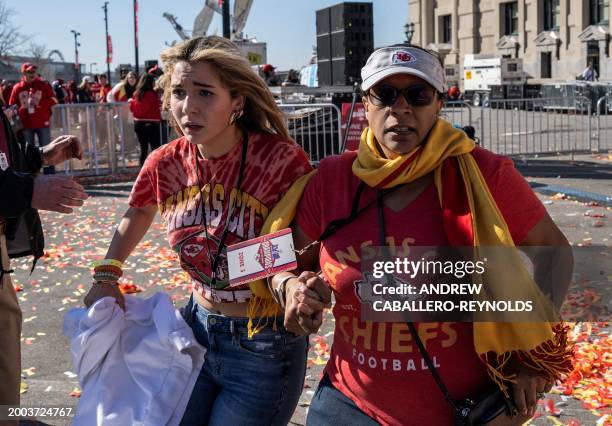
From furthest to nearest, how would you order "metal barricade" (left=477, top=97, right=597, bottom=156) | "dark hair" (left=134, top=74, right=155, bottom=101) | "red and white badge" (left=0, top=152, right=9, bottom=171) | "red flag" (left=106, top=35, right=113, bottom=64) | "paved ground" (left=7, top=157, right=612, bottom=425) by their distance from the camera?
"red flag" (left=106, top=35, right=113, bottom=64) → "metal barricade" (left=477, top=97, right=597, bottom=156) → "dark hair" (left=134, top=74, right=155, bottom=101) → "paved ground" (left=7, top=157, right=612, bottom=425) → "red and white badge" (left=0, top=152, right=9, bottom=171)

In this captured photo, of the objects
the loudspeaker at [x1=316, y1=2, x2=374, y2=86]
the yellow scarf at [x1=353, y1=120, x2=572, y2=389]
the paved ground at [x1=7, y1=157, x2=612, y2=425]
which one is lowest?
the paved ground at [x1=7, y1=157, x2=612, y2=425]

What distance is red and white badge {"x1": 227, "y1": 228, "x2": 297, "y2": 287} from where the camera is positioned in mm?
2432

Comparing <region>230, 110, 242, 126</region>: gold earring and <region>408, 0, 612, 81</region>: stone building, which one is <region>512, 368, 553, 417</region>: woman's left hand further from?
<region>408, 0, 612, 81</region>: stone building

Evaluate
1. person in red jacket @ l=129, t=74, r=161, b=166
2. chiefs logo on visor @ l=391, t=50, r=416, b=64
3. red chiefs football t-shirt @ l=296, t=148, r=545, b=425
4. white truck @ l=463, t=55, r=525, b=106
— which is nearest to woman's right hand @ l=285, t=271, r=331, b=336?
red chiefs football t-shirt @ l=296, t=148, r=545, b=425

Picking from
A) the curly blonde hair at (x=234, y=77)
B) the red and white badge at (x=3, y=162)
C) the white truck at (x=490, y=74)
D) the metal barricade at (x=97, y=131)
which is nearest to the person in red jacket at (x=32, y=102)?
the metal barricade at (x=97, y=131)

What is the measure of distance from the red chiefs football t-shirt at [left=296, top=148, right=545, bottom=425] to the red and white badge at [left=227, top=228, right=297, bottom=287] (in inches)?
5.8

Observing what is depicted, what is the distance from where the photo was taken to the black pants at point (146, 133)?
15930 millimetres

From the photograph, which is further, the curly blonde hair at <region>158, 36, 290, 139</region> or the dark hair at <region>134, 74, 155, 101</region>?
the dark hair at <region>134, 74, 155, 101</region>

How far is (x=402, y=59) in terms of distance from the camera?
7.69 ft

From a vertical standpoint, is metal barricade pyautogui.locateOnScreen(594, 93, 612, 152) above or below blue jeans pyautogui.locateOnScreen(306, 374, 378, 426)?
above

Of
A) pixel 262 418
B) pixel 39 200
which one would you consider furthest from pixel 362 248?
pixel 39 200

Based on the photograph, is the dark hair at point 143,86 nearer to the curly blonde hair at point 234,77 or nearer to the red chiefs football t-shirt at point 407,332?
the curly blonde hair at point 234,77

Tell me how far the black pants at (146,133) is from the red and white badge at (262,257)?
13804 millimetres

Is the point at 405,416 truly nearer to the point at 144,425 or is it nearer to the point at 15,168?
the point at 144,425
